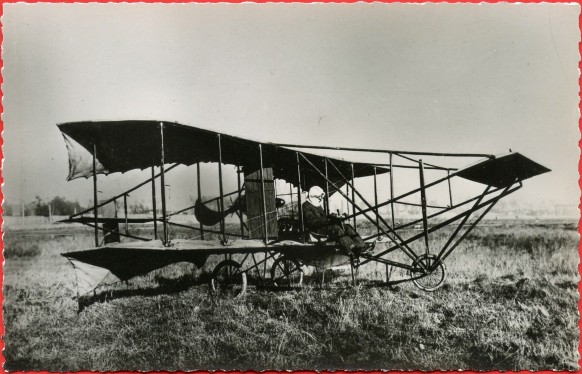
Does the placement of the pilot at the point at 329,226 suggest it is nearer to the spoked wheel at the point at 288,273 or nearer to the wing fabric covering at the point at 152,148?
the wing fabric covering at the point at 152,148

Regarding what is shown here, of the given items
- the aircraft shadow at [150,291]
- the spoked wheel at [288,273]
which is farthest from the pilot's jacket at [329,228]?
the aircraft shadow at [150,291]

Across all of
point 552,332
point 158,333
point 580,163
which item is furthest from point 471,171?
point 158,333

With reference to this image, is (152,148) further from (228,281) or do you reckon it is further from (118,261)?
(228,281)

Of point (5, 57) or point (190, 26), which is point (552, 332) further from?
point (5, 57)

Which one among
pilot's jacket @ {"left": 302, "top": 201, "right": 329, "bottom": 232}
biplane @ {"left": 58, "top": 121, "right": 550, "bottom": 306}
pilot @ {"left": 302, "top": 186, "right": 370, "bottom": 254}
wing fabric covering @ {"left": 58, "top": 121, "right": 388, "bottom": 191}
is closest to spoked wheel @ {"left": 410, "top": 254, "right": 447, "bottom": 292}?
biplane @ {"left": 58, "top": 121, "right": 550, "bottom": 306}

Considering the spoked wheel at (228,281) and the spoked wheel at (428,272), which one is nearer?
the spoked wheel at (428,272)
